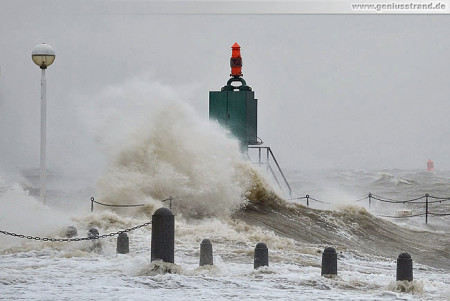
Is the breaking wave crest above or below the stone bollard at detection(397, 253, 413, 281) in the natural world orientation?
above

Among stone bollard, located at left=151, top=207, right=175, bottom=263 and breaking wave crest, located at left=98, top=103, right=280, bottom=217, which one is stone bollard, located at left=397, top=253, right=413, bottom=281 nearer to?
stone bollard, located at left=151, top=207, right=175, bottom=263

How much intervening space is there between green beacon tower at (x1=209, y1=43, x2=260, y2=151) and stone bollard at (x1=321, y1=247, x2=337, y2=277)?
12.9m

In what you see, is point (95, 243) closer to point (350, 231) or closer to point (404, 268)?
point (404, 268)

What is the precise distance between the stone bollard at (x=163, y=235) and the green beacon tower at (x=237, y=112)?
520 inches

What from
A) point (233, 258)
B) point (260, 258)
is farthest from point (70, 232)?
point (260, 258)

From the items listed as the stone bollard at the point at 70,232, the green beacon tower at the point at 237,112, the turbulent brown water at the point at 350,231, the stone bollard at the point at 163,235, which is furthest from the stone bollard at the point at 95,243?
the green beacon tower at the point at 237,112

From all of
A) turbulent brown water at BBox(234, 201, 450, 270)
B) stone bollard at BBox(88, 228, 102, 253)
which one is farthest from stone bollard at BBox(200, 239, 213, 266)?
turbulent brown water at BBox(234, 201, 450, 270)

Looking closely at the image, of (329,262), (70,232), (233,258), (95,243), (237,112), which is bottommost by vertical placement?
(233,258)

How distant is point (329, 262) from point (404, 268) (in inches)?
37.9

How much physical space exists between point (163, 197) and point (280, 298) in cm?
963

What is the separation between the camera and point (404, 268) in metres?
9.77

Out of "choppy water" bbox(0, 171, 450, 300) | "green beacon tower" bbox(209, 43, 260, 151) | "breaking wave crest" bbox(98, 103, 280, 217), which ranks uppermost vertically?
"green beacon tower" bbox(209, 43, 260, 151)

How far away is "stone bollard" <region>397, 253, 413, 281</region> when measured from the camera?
974 cm

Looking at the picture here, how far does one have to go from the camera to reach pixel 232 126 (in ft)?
76.0
